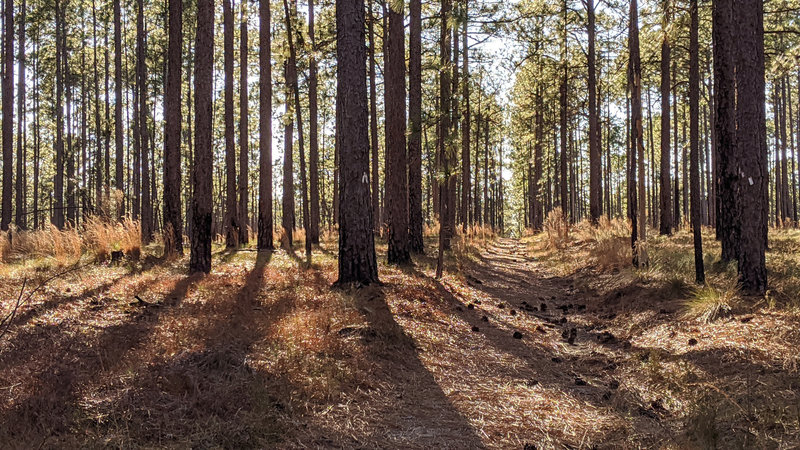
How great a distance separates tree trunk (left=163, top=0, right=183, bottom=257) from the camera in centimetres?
1109

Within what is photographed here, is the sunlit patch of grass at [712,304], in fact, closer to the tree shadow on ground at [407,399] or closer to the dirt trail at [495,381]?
the dirt trail at [495,381]

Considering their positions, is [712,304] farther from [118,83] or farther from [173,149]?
[118,83]

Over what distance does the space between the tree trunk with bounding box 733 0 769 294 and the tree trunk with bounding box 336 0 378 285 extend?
5623mm

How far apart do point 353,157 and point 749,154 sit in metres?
6.01

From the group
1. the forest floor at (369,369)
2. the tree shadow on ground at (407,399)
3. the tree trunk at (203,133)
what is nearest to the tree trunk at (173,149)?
the tree trunk at (203,133)

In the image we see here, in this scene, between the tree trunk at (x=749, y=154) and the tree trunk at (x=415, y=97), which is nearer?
the tree trunk at (x=749, y=154)

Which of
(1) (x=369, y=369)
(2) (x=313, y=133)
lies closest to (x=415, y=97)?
(2) (x=313, y=133)

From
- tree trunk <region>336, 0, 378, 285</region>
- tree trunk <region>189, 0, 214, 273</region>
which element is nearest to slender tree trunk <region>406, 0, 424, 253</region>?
tree trunk <region>336, 0, 378, 285</region>

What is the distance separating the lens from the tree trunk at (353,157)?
24.5ft

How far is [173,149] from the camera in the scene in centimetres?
1150

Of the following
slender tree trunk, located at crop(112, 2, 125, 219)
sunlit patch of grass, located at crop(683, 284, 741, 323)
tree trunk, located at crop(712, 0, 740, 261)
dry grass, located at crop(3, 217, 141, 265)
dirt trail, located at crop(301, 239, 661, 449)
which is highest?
slender tree trunk, located at crop(112, 2, 125, 219)

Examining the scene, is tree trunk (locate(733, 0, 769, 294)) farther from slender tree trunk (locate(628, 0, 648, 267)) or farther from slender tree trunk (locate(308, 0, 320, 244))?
slender tree trunk (locate(308, 0, 320, 244))

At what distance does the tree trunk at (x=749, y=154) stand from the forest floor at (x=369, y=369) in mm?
872

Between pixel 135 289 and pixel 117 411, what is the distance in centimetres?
404
